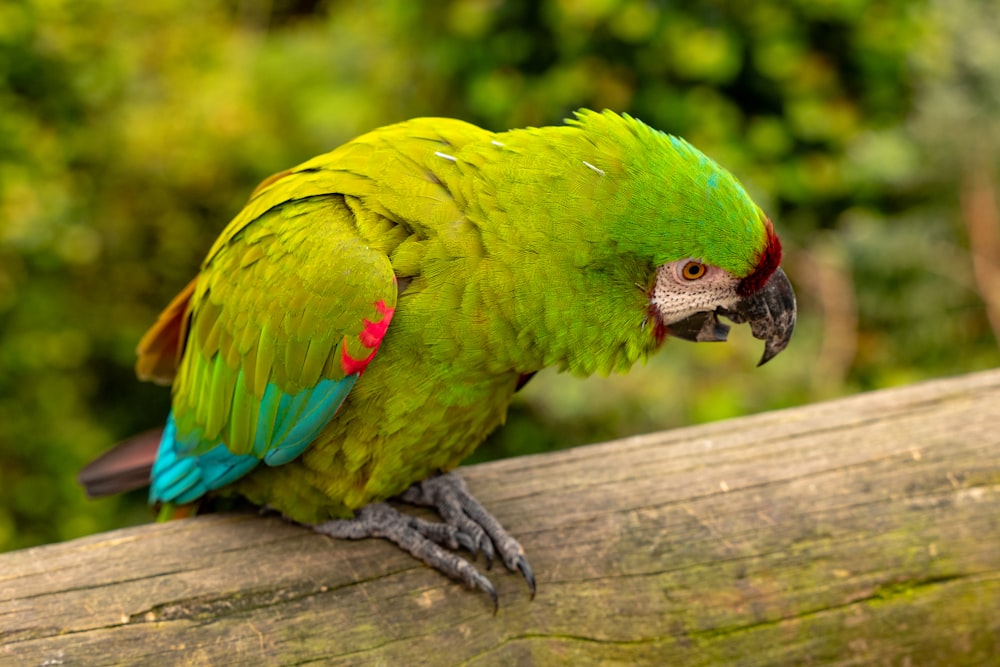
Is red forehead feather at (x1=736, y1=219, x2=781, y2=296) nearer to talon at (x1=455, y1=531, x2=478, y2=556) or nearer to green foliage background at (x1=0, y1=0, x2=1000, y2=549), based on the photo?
talon at (x1=455, y1=531, x2=478, y2=556)

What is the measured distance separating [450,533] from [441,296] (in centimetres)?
46

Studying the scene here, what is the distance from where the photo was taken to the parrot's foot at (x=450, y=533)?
5.20 ft

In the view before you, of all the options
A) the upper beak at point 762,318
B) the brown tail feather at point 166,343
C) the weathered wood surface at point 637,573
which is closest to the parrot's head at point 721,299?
the upper beak at point 762,318

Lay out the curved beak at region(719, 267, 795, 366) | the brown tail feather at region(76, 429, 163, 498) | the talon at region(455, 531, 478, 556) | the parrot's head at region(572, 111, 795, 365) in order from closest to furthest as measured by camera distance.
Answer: the parrot's head at region(572, 111, 795, 365), the curved beak at region(719, 267, 795, 366), the talon at region(455, 531, 478, 556), the brown tail feather at region(76, 429, 163, 498)

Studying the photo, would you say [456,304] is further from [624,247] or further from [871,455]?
[871,455]

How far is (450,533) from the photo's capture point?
1682 mm

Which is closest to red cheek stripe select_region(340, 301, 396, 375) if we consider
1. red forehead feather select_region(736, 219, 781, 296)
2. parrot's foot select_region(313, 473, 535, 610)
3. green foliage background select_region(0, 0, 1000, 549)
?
parrot's foot select_region(313, 473, 535, 610)

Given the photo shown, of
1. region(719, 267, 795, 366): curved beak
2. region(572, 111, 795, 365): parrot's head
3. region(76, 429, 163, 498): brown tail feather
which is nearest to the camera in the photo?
region(572, 111, 795, 365): parrot's head

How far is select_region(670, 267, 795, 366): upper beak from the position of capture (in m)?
1.52

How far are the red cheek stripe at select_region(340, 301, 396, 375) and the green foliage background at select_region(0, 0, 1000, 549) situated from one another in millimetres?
1440

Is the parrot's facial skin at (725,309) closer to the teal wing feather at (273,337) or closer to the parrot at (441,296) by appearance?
the parrot at (441,296)

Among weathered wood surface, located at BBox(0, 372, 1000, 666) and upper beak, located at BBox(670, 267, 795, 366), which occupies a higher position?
upper beak, located at BBox(670, 267, 795, 366)

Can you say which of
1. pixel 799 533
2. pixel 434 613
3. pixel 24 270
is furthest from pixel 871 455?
pixel 24 270

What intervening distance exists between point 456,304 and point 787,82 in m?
2.28
